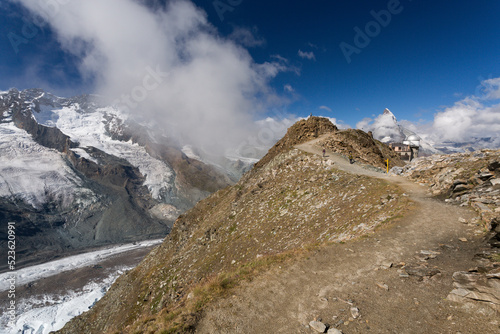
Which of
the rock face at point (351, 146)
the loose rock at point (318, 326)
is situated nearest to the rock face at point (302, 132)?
the rock face at point (351, 146)

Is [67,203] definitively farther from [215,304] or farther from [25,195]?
[215,304]

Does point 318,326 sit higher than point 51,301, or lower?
higher

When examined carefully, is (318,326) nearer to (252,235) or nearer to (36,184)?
(252,235)

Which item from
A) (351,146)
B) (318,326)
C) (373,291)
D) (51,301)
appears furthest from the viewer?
(51,301)

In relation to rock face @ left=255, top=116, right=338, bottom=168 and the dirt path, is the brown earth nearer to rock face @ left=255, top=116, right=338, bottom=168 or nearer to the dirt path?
the dirt path

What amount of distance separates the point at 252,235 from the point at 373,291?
12.5 metres

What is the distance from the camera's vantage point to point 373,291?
777 centimetres

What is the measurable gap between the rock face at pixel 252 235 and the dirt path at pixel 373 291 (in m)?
1.26

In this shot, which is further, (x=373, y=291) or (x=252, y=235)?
(x=252, y=235)

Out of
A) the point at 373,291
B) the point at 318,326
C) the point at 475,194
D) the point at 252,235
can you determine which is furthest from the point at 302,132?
the point at 318,326

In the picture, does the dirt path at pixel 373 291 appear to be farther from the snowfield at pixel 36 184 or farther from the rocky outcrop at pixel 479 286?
the snowfield at pixel 36 184

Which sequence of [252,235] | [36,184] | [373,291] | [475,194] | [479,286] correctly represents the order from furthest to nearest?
1. [36,184]
2. [252,235]
3. [475,194]
4. [373,291]
5. [479,286]

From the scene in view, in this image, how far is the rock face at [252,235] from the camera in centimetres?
1092

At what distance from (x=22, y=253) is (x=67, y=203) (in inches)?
2399
